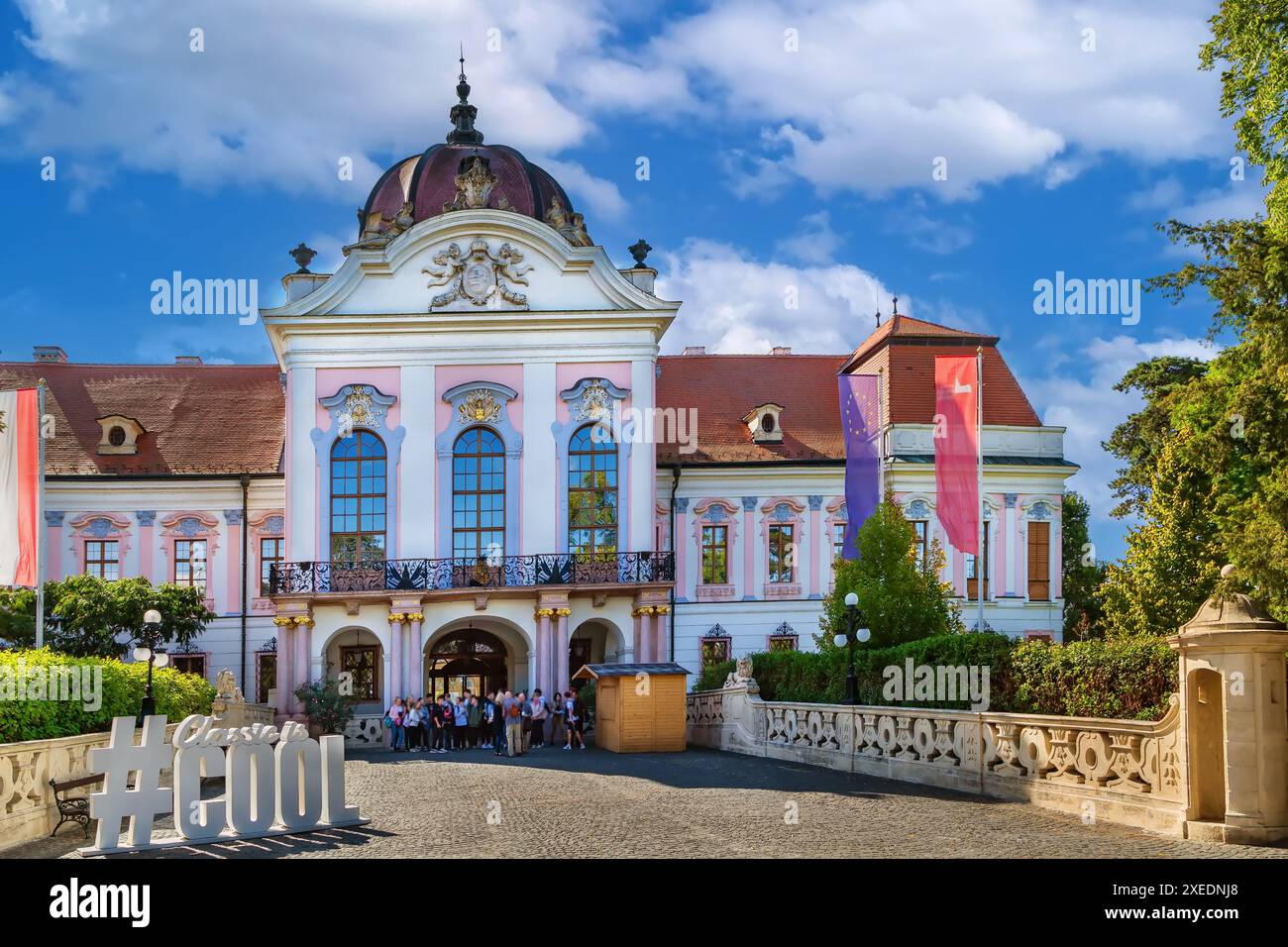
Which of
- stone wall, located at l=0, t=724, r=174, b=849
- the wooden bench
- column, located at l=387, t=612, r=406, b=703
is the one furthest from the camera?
column, located at l=387, t=612, r=406, b=703

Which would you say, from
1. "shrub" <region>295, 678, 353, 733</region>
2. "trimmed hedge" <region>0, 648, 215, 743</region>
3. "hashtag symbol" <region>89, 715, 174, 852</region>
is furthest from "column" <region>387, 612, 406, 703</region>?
"hashtag symbol" <region>89, 715, 174, 852</region>

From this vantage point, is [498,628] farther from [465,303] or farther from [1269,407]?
[1269,407]

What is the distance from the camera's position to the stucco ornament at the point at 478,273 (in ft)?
131

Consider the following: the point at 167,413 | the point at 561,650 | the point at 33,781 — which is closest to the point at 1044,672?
the point at 33,781

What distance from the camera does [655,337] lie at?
134ft

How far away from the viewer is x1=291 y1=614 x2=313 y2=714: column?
125ft

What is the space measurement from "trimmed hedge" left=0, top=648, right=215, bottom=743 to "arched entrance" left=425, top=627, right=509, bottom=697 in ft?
46.1

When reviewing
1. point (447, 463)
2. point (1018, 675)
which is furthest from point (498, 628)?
point (1018, 675)

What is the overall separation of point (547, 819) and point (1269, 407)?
998cm

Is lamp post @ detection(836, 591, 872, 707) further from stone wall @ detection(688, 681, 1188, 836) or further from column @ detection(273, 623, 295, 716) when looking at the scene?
column @ detection(273, 623, 295, 716)

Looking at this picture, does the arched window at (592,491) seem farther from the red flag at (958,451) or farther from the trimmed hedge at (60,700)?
the trimmed hedge at (60,700)

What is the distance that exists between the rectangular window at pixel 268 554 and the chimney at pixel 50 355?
10535 mm

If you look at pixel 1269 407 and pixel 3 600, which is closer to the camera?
pixel 1269 407

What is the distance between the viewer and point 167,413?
46.5 meters
